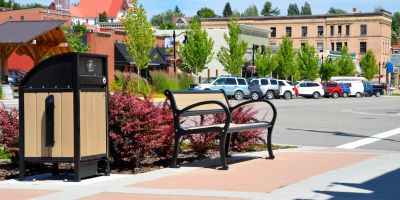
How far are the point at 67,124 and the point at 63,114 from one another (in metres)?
0.14

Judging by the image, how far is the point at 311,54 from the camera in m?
81.6

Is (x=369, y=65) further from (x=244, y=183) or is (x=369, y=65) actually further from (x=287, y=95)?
(x=244, y=183)

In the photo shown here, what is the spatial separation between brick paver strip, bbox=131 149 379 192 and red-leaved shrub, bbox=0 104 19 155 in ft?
7.04

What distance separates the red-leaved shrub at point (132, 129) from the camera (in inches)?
385

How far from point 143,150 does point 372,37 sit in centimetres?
10644

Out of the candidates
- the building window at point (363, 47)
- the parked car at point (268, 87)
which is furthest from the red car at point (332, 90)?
the building window at point (363, 47)

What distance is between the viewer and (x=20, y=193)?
8.20 meters

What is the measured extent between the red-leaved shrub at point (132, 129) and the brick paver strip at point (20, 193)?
5.50 ft

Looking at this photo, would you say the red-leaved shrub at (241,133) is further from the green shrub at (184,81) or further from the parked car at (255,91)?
the parked car at (255,91)

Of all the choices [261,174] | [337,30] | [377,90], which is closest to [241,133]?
[261,174]

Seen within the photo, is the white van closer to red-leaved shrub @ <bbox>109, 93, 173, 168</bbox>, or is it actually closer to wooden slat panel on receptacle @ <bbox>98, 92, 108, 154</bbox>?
red-leaved shrub @ <bbox>109, 93, 173, 168</bbox>

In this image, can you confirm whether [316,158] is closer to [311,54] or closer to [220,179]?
[220,179]

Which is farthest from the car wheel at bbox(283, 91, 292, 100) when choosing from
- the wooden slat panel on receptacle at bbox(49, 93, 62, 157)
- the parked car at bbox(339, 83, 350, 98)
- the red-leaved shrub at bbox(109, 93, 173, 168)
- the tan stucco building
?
the tan stucco building

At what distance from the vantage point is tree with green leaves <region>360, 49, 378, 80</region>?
336 ft
